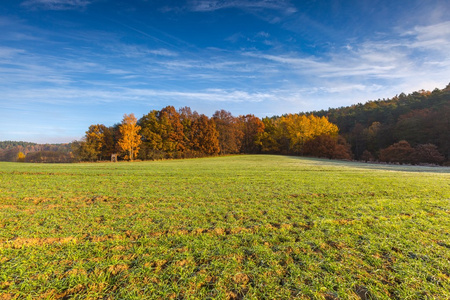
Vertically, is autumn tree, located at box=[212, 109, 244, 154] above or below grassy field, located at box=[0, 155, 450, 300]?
above

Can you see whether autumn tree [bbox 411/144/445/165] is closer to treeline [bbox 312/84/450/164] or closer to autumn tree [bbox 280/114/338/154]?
treeline [bbox 312/84/450/164]

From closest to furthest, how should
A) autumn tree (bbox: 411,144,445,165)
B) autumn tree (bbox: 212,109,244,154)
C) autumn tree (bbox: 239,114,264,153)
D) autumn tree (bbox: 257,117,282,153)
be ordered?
autumn tree (bbox: 411,144,445,165) → autumn tree (bbox: 212,109,244,154) → autumn tree (bbox: 257,117,282,153) → autumn tree (bbox: 239,114,264,153)

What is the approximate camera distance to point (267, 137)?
60.1 m

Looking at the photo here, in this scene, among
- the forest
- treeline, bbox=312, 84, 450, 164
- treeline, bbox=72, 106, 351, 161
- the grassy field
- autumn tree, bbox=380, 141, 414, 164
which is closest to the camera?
the grassy field

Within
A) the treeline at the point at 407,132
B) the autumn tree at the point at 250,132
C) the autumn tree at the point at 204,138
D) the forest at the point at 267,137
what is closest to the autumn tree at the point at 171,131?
the forest at the point at 267,137

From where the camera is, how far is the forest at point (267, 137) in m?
40.9

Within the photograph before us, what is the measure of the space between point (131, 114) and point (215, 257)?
4574 cm

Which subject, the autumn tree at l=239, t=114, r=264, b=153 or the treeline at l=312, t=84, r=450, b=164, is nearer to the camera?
the treeline at l=312, t=84, r=450, b=164

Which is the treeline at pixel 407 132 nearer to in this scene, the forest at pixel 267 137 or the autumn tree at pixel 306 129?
the forest at pixel 267 137

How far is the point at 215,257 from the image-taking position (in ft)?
10.6

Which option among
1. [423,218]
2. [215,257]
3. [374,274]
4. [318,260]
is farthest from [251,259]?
[423,218]

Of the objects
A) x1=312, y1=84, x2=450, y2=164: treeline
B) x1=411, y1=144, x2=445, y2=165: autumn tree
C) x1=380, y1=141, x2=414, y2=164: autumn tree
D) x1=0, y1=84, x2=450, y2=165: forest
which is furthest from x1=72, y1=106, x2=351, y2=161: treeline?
x1=411, y1=144, x2=445, y2=165: autumn tree

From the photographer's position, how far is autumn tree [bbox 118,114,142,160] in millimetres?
40969

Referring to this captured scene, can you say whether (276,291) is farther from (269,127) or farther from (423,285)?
(269,127)
